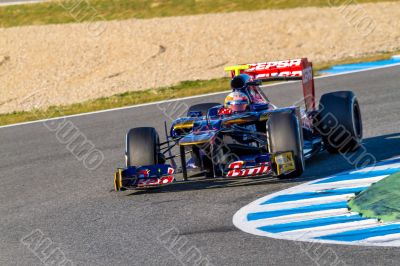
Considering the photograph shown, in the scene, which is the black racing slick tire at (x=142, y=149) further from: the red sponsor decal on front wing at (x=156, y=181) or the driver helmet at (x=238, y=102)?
the driver helmet at (x=238, y=102)

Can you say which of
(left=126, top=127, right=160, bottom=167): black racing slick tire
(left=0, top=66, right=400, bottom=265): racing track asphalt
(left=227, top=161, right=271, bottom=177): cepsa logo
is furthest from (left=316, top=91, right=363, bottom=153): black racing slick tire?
(left=126, top=127, right=160, bottom=167): black racing slick tire

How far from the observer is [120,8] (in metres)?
30.3

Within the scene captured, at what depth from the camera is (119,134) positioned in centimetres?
1462

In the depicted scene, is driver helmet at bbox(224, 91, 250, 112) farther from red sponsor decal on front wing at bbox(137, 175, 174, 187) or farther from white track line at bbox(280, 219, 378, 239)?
white track line at bbox(280, 219, 378, 239)

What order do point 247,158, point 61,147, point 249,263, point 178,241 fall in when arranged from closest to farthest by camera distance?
point 249,263
point 178,241
point 247,158
point 61,147

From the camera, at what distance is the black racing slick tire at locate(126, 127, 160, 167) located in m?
10.1

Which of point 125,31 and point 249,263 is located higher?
point 125,31

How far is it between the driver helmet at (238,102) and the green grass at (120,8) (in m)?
19.2

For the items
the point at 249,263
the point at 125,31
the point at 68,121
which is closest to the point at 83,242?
the point at 249,263

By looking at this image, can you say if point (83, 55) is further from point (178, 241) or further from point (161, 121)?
point (178, 241)

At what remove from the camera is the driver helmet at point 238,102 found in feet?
34.7

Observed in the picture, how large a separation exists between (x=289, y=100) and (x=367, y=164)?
257 inches

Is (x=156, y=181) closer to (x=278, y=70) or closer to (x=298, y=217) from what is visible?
(x=298, y=217)

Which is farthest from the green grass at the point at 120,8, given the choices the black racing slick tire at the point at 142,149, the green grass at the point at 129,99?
the black racing slick tire at the point at 142,149
